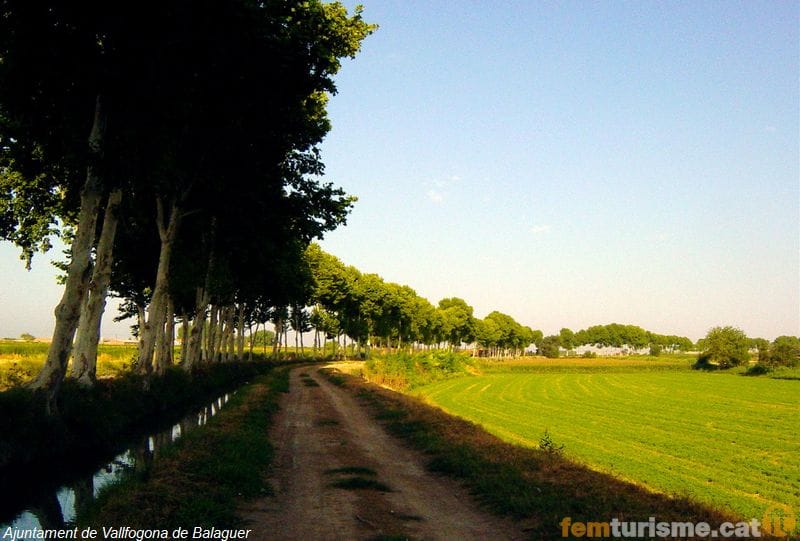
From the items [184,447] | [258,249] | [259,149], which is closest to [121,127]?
[259,149]

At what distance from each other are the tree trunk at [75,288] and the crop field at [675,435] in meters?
17.1

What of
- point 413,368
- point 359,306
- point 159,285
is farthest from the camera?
point 359,306

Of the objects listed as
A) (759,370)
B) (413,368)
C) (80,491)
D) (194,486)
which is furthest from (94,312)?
(759,370)

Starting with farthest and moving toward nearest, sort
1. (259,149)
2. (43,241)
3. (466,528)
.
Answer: (43,241) < (259,149) < (466,528)

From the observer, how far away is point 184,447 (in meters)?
15.4

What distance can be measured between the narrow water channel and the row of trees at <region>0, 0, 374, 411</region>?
3079 millimetres

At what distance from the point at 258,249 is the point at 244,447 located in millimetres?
20558

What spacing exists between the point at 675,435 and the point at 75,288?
95.9ft

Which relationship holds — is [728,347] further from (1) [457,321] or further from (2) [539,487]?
(2) [539,487]

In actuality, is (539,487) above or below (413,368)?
above

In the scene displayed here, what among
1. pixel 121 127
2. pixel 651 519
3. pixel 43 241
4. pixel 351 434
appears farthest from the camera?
pixel 43 241

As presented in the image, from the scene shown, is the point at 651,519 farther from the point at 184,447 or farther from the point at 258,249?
the point at 258,249

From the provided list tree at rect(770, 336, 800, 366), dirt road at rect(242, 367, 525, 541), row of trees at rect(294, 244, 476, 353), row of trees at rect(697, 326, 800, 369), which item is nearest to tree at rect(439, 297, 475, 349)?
row of trees at rect(294, 244, 476, 353)

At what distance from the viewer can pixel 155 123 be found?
19.1m
